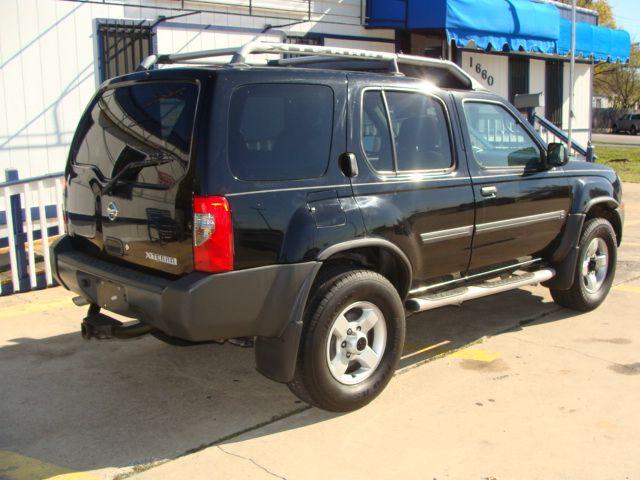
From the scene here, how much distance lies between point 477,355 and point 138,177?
8.97ft

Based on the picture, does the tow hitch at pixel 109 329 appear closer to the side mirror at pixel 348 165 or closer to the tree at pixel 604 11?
the side mirror at pixel 348 165

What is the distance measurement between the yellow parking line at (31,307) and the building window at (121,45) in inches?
152

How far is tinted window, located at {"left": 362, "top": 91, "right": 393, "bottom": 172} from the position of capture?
14.1 feet

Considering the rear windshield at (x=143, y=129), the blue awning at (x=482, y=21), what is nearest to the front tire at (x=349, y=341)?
the rear windshield at (x=143, y=129)

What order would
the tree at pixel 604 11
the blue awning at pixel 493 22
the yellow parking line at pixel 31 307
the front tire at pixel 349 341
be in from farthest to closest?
the tree at pixel 604 11 < the blue awning at pixel 493 22 < the yellow parking line at pixel 31 307 < the front tire at pixel 349 341

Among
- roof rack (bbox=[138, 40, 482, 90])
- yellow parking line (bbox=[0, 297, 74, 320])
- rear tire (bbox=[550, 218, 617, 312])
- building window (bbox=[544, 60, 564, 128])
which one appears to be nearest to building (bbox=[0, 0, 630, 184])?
building window (bbox=[544, 60, 564, 128])

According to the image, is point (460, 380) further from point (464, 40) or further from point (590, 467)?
point (464, 40)

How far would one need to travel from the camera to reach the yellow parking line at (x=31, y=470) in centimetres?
345

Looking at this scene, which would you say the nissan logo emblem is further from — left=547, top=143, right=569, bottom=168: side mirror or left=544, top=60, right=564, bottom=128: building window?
left=544, top=60, right=564, bottom=128: building window

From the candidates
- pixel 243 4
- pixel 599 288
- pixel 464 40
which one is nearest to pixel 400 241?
pixel 599 288

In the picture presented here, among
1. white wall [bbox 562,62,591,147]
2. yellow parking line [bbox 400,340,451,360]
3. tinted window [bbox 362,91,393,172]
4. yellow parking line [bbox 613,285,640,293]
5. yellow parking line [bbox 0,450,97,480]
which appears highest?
white wall [bbox 562,62,591,147]

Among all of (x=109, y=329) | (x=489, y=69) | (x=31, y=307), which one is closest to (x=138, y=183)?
(x=109, y=329)

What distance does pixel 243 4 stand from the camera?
34.9 ft

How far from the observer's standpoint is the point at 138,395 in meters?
4.42
